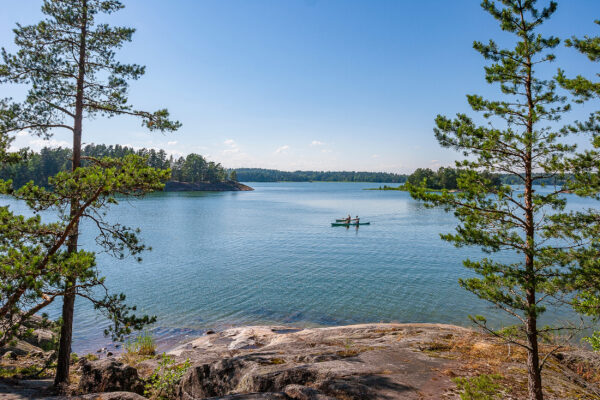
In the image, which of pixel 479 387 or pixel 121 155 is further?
pixel 121 155

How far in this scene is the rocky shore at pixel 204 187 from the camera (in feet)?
444

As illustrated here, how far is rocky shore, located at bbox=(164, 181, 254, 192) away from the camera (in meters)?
135

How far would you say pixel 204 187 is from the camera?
496 feet

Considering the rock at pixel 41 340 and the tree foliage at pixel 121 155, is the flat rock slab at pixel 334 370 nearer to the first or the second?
the rock at pixel 41 340

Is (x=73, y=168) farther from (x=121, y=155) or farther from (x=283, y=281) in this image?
(x=121, y=155)

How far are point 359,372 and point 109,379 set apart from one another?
7.11m

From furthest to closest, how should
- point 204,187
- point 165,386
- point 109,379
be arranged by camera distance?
point 204,187
point 165,386
point 109,379

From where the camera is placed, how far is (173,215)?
6425cm

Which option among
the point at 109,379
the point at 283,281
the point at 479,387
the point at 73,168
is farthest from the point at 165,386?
the point at 283,281

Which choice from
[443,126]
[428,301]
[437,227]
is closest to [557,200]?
[443,126]

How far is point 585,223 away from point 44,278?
11.7 metres

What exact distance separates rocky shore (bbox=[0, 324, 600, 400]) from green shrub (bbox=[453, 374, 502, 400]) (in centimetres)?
9

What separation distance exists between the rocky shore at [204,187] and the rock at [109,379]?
126609mm

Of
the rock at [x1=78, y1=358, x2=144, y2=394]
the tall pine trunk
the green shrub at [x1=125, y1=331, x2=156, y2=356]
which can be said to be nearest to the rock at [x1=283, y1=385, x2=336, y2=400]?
the rock at [x1=78, y1=358, x2=144, y2=394]
